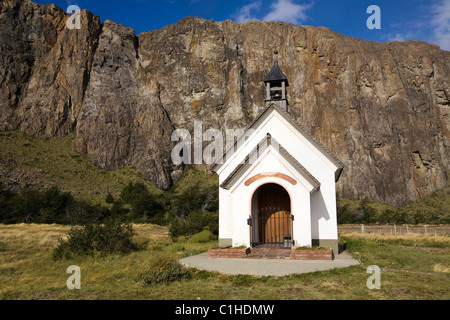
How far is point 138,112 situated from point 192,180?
19.6 metres

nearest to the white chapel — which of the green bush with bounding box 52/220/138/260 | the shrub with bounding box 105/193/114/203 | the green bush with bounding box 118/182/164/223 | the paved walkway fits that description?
the paved walkway

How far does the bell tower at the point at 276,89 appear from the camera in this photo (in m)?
16.0

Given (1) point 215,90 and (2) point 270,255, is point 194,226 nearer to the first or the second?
(2) point 270,255

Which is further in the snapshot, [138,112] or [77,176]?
[138,112]

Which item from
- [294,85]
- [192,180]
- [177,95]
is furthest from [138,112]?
[294,85]

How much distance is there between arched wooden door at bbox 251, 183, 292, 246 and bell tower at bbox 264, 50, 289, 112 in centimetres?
425

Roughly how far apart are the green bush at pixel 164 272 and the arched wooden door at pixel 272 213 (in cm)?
597

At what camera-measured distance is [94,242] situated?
13539 mm

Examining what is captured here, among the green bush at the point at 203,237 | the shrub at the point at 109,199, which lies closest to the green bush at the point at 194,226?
the green bush at the point at 203,237

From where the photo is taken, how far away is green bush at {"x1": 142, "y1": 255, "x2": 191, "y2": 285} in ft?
26.6

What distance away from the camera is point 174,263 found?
8.91 m

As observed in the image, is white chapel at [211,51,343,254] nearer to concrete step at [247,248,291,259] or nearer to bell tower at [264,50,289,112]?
bell tower at [264,50,289,112]

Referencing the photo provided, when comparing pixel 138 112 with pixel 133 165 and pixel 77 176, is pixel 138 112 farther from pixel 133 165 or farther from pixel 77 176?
pixel 77 176

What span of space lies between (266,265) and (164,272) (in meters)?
3.33
